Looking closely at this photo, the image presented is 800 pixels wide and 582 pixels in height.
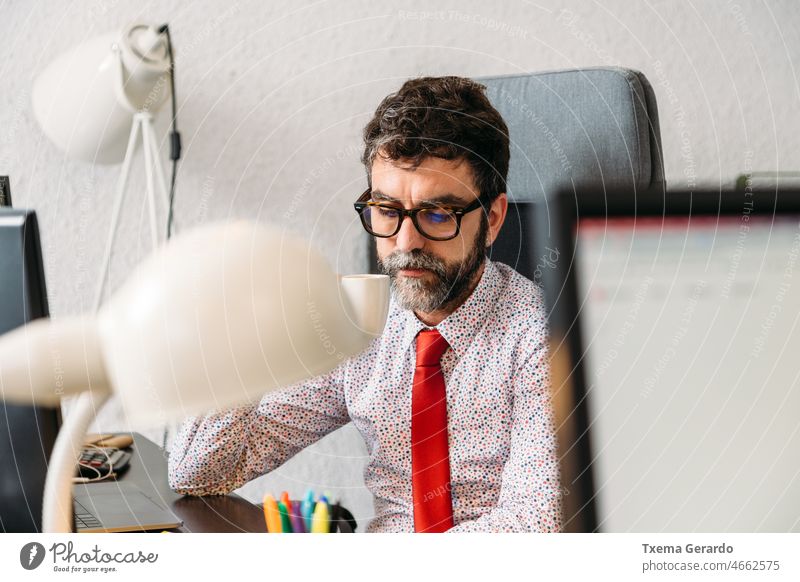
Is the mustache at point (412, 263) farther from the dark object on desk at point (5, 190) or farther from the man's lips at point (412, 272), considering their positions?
the dark object on desk at point (5, 190)

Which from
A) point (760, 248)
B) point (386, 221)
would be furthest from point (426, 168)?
point (760, 248)

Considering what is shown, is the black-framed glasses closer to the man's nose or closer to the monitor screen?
the man's nose

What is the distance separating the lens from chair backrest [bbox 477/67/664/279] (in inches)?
23.1

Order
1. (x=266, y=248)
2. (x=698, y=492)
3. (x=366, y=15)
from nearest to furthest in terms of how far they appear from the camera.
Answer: (x=266, y=248)
(x=698, y=492)
(x=366, y=15)

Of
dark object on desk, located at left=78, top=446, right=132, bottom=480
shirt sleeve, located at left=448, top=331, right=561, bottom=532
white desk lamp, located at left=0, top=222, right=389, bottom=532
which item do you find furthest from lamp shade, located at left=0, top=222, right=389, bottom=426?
dark object on desk, located at left=78, top=446, right=132, bottom=480

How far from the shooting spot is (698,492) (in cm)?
41

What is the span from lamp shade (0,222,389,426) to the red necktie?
9.8 inches

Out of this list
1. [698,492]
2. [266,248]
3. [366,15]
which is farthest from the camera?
[366,15]

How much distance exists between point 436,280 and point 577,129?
20 centimetres

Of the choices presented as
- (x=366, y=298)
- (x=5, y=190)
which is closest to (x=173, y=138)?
(x=5, y=190)

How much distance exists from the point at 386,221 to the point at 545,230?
5.6 inches

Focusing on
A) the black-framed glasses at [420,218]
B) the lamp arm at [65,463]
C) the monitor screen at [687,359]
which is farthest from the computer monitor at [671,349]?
the lamp arm at [65,463]

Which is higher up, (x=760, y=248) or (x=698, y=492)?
(x=760, y=248)
